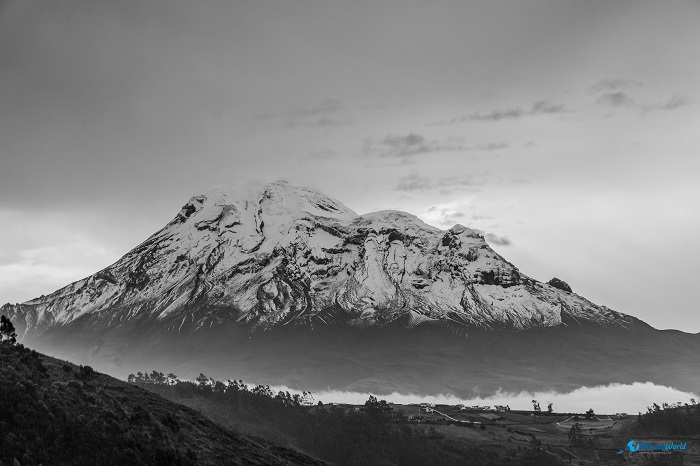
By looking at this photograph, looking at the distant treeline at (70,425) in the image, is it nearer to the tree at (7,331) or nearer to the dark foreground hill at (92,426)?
the dark foreground hill at (92,426)

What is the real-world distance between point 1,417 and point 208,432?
169 feet

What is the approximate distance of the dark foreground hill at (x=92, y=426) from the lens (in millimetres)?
97875

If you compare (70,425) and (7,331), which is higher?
(7,331)

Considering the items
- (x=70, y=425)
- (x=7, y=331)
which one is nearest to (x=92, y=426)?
(x=70, y=425)

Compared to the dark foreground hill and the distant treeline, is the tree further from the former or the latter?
the distant treeline

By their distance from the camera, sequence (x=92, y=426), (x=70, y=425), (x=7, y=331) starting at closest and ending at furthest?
(x=70, y=425), (x=92, y=426), (x=7, y=331)

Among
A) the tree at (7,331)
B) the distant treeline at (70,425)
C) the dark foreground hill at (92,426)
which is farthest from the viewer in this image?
the tree at (7,331)

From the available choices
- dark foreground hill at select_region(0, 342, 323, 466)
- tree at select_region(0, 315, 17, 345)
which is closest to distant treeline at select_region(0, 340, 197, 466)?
dark foreground hill at select_region(0, 342, 323, 466)

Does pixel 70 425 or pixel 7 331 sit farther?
pixel 7 331

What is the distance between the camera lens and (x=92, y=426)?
109125 millimetres

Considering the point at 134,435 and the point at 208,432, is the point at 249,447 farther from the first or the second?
the point at 134,435

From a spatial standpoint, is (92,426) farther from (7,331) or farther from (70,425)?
(7,331)

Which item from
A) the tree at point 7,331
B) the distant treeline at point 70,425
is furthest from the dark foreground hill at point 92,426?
the tree at point 7,331

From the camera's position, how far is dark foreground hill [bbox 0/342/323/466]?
321 ft
